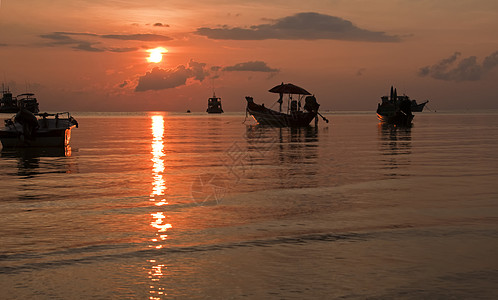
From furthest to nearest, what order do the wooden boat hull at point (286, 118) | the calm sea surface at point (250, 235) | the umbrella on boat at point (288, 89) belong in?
the wooden boat hull at point (286, 118), the umbrella on boat at point (288, 89), the calm sea surface at point (250, 235)

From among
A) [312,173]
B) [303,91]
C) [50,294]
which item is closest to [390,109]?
[303,91]

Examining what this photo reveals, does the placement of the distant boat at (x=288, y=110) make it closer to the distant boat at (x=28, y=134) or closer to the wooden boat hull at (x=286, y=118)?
the wooden boat hull at (x=286, y=118)

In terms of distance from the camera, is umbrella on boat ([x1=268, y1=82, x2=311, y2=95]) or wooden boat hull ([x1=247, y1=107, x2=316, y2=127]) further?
wooden boat hull ([x1=247, y1=107, x2=316, y2=127])

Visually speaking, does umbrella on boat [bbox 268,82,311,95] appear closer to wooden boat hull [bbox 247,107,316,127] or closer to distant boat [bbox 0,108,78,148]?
wooden boat hull [bbox 247,107,316,127]

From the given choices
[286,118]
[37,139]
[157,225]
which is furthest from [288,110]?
[157,225]

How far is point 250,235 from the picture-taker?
10453mm

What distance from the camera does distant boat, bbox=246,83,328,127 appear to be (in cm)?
7031

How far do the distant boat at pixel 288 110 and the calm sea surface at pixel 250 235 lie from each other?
1952 inches

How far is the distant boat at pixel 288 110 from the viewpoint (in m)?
70.3

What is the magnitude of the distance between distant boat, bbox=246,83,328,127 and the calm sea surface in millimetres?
49579

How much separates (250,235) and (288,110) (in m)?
67.4

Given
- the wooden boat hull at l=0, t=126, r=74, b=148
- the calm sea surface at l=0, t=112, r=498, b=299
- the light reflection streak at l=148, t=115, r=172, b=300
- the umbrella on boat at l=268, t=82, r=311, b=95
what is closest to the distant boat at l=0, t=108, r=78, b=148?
the wooden boat hull at l=0, t=126, r=74, b=148

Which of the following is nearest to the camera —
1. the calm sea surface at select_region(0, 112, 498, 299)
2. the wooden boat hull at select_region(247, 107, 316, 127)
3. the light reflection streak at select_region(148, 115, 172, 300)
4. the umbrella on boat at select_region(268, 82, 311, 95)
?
the light reflection streak at select_region(148, 115, 172, 300)

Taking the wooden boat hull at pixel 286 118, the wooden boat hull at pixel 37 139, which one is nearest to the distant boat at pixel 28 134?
the wooden boat hull at pixel 37 139
